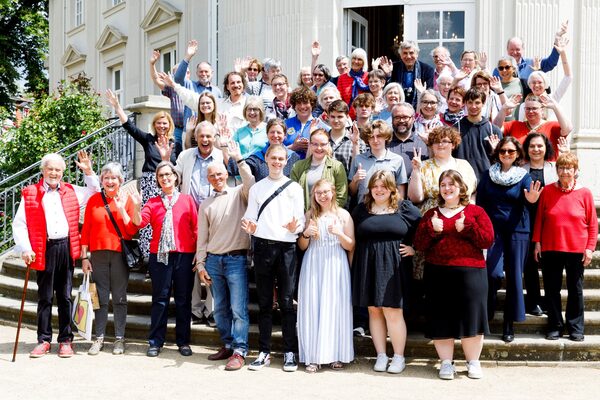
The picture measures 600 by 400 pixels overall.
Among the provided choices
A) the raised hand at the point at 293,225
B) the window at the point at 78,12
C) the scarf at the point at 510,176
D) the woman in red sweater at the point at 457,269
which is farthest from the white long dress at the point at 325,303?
the window at the point at 78,12

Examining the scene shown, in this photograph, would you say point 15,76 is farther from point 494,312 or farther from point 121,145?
point 494,312

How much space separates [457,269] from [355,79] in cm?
395

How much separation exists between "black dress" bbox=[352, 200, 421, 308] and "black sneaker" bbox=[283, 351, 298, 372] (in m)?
0.72

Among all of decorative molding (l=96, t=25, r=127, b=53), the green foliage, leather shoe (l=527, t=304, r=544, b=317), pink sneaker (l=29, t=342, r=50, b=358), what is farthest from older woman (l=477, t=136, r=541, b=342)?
decorative molding (l=96, t=25, r=127, b=53)

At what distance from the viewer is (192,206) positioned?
6.93 metres

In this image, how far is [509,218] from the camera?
648cm

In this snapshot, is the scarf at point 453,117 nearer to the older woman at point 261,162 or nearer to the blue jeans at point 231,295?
the older woman at point 261,162

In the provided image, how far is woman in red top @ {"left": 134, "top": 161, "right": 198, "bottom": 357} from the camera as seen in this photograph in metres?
6.77

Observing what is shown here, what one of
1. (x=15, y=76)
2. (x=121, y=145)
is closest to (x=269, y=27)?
(x=121, y=145)

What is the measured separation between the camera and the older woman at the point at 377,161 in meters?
6.57

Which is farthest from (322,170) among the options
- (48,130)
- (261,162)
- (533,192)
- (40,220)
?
(48,130)

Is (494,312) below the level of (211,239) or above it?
below

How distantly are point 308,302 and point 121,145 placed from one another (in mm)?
5964

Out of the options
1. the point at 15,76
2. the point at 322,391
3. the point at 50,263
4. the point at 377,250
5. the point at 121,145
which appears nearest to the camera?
the point at 322,391
